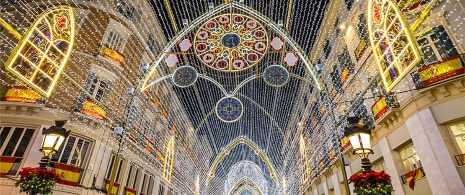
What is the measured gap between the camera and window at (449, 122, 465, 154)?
9.40 metres

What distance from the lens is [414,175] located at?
10961 mm

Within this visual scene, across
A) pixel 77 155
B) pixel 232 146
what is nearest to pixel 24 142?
pixel 77 155

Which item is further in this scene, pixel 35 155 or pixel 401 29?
pixel 35 155

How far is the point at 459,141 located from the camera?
31.3ft

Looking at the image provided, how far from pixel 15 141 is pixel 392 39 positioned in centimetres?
1646

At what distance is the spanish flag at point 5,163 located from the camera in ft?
37.8

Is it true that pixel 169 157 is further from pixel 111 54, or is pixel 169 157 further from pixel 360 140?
pixel 360 140

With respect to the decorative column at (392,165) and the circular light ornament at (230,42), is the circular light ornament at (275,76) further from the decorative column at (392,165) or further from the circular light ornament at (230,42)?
the decorative column at (392,165)

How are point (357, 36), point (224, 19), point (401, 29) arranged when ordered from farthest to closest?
point (357, 36), point (224, 19), point (401, 29)

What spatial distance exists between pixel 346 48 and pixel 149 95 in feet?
51.7

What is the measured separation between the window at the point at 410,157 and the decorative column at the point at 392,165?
0.94ft

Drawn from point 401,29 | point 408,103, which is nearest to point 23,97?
point 401,29

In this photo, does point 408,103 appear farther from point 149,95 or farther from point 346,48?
point 149,95

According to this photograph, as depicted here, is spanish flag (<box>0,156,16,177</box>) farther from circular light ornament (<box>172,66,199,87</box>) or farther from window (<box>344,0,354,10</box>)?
window (<box>344,0,354,10</box>)
